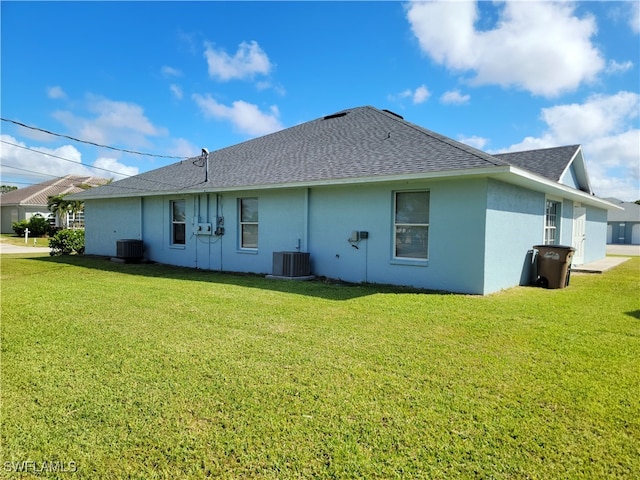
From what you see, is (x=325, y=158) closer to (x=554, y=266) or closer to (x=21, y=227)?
(x=554, y=266)

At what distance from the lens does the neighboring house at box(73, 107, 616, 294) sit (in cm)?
827

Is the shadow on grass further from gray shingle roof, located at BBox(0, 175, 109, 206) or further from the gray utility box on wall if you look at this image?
gray shingle roof, located at BBox(0, 175, 109, 206)

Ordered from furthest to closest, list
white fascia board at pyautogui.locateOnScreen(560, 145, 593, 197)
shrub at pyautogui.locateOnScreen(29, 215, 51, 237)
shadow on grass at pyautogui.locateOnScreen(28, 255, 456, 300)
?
shrub at pyautogui.locateOnScreen(29, 215, 51, 237) < white fascia board at pyautogui.locateOnScreen(560, 145, 593, 197) < shadow on grass at pyautogui.locateOnScreen(28, 255, 456, 300)

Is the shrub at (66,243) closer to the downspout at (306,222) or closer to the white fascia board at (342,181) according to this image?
the white fascia board at (342,181)

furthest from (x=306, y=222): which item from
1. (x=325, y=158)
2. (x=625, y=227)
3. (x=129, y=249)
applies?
(x=625, y=227)

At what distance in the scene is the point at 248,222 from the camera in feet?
39.4

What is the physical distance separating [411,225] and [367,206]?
121 cm

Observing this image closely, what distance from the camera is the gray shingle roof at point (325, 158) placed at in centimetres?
882

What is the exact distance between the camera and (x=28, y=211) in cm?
3641

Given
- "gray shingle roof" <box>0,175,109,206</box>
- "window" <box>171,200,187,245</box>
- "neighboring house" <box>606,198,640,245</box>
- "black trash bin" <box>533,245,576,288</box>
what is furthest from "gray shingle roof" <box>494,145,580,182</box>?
"gray shingle roof" <box>0,175,109,206</box>

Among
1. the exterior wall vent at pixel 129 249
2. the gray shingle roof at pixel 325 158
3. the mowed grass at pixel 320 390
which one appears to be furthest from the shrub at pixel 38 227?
the mowed grass at pixel 320 390

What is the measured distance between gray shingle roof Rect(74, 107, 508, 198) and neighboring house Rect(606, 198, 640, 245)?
40.8m

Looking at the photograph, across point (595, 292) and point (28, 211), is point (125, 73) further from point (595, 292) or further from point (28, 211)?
point (28, 211)

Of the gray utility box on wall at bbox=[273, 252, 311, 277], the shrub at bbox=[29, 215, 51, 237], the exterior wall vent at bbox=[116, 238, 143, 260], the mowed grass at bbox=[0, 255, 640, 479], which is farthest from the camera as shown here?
the shrub at bbox=[29, 215, 51, 237]
